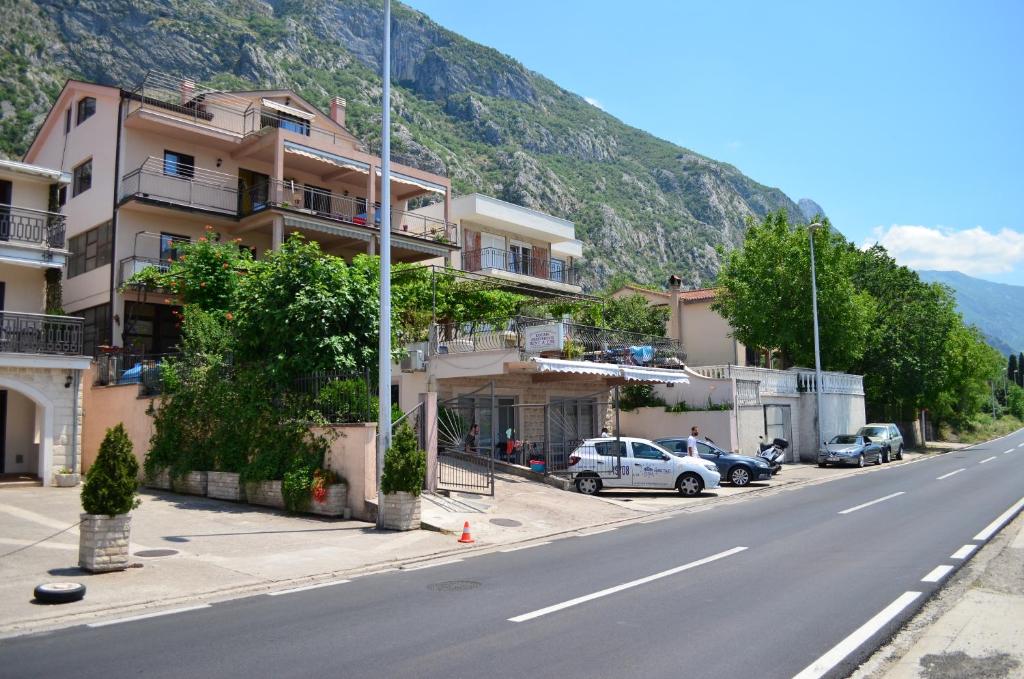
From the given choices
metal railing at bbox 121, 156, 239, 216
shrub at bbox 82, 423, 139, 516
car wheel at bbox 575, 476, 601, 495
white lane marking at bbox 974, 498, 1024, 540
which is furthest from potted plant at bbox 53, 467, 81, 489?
white lane marking at bbox 974, 498, 1024, 540

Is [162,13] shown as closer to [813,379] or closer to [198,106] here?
[198,106]

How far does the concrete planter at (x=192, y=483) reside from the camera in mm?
18522

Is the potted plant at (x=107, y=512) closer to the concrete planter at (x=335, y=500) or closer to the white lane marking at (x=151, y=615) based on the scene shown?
the white lane marking at (x=151, y=615)

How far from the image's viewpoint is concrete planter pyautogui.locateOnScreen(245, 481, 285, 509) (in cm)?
1683

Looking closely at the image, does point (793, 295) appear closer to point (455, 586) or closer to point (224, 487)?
point (224, 487)

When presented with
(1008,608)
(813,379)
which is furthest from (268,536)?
(813,379)

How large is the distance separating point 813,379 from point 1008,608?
29348mm

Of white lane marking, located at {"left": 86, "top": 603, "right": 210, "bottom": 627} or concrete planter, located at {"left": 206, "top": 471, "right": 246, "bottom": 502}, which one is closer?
white lane marking, located at {"left": 86, "top": 603, "right": 210, "bottom": 627}

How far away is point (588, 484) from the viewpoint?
819 inches

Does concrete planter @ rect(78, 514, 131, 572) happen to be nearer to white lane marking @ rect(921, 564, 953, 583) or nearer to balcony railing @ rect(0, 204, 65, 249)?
white lane marking @ rect(921, 564, 953, 583)

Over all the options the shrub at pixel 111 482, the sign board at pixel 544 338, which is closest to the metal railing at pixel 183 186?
the sign board at pixel 544 338

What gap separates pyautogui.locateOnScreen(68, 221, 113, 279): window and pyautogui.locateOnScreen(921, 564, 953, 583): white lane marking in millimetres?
27340

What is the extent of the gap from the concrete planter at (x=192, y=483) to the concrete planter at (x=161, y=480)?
0.51m

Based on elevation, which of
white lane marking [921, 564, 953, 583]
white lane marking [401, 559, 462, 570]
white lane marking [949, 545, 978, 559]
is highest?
white lane marking [921, 564, 953, 583]
